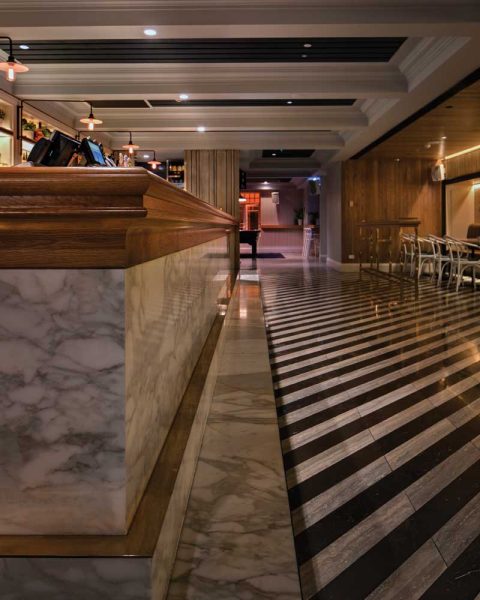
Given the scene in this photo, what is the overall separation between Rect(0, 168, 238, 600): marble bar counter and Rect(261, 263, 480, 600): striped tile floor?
26.2 inches

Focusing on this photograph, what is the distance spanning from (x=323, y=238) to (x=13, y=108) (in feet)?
38.1

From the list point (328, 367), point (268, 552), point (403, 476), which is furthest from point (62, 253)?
point (328, 367)

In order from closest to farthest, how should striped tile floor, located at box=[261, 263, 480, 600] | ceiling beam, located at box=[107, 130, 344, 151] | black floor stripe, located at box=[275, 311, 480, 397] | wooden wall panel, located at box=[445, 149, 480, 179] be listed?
striped tile floor, located at box=[261, 263, 480, 600] → black floor stripe, located at box=[275, 311, 480, 397] → ceiling beam, located at box=[107, 130, 344, 151] → wooden wall panel, located at box=[445, 149, 480, 179]

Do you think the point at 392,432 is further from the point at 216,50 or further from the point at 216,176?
the point at 216,176

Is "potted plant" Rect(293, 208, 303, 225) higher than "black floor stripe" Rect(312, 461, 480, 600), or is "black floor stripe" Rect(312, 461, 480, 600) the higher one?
"potted plant" Rect(293, 208, 303, 225)

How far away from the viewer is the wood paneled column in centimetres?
1392

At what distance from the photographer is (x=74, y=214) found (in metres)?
1.09

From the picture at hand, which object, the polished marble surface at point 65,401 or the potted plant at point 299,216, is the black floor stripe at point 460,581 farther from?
the potted plant at point 299,216

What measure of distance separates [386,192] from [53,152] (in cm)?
1329

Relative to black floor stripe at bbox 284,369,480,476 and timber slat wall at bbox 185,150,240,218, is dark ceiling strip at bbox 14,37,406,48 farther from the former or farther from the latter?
timber slat wall at bbox 185,150,240,218

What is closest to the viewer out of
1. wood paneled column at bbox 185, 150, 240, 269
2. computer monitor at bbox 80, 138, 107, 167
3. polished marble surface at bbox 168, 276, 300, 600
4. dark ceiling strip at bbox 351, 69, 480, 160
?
polished marble surface at bbox 168, 276, 300, 600

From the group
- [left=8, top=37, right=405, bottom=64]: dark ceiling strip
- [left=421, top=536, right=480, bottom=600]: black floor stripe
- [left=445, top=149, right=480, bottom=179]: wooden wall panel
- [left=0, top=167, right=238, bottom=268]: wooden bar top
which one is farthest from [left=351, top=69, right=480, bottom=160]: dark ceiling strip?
[left=0, top=167, right=238, bottom=268]: wooden bar top

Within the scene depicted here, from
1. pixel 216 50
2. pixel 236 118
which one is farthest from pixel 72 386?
pixel 236 118

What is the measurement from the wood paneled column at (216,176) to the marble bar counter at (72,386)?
41.9 feet
